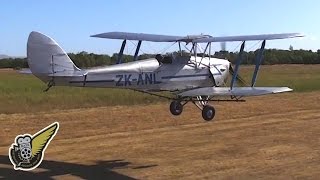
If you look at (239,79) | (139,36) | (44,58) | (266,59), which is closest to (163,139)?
(239,79)

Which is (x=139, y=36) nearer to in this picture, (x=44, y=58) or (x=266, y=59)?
(x=44, y=58)

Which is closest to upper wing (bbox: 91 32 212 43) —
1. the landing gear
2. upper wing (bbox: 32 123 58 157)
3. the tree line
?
the landing gear

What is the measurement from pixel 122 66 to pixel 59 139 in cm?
900

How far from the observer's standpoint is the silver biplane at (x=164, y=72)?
18.6 m

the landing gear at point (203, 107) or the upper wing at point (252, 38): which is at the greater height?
the upper wing at point (252, 38)

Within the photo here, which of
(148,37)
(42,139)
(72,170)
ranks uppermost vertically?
(148,37)

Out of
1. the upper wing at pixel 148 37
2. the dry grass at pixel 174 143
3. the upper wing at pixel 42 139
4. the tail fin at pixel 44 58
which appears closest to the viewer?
the upper wing at pixel 42 139

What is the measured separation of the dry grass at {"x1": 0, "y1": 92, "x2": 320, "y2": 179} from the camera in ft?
67.3

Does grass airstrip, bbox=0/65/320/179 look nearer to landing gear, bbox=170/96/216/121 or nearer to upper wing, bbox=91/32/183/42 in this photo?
landing gear, bbox=170/96/216/121

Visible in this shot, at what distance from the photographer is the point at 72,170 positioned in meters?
20.7

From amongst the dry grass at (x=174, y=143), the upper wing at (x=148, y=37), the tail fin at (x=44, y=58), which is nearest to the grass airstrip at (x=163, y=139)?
the dry grass at (x=174, y=143)

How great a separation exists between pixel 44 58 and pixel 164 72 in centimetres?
497

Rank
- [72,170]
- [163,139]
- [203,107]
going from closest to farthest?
[72,170] → [203,107] → [163,139]

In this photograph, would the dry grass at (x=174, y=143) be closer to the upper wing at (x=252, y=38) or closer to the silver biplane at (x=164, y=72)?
Answer: the silver biplane at (x=164, y=72)
